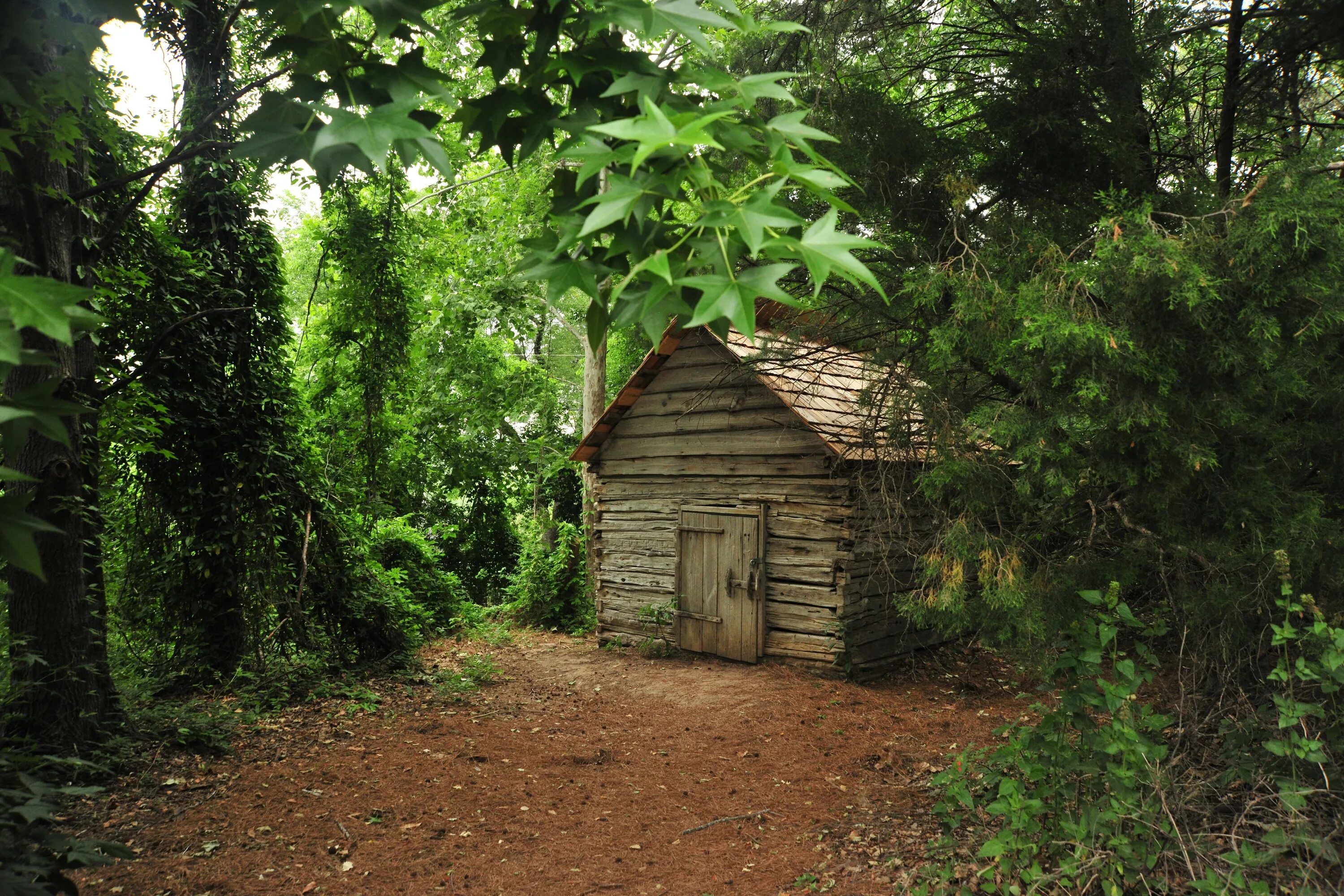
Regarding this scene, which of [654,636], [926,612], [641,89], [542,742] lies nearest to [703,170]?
[641,89]

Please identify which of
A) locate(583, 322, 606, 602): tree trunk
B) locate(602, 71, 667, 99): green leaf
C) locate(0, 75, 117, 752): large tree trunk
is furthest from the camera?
locate(583, 322, 606, 602): tree trunk

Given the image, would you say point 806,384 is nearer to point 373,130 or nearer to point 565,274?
point 565,274

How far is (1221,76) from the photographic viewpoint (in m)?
5.55

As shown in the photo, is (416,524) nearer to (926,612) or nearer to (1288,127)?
(926,612)

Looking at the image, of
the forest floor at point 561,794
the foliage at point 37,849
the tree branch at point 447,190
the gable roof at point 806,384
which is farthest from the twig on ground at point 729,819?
the tree branch at point 447,190

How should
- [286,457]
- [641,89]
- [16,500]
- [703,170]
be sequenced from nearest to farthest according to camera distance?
[16,500] < [703,170] < [641,89] < [286,457]

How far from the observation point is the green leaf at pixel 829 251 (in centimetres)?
159

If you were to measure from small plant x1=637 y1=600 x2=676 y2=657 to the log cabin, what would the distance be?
3cm

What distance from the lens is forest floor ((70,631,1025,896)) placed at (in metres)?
4.78

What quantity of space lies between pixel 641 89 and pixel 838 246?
675mm

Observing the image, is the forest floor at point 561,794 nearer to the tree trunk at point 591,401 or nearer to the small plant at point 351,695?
the small plant at point 351,695

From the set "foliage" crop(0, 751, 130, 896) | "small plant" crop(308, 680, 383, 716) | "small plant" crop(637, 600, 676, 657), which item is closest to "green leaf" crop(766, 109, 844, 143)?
"foliage" crop(0, 751, 130, 896)

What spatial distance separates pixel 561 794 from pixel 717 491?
5.11 m

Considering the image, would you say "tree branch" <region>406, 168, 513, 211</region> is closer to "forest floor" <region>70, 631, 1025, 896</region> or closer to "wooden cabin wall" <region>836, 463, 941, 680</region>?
"wooden cabin wall" <region>836, 463, 941, 680</region>
